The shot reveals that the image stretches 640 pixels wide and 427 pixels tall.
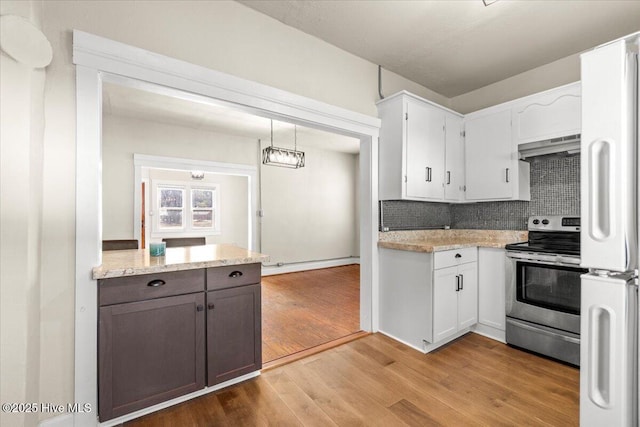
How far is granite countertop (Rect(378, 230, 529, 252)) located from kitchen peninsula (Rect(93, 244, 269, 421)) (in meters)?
1.35

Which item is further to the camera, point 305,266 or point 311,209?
point 311,209

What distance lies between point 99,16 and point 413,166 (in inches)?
102

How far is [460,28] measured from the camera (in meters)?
2.40

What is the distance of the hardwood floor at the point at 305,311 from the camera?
2754 mm

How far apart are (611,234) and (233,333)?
2.00 metres

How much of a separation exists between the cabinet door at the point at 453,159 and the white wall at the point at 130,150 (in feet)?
11.8

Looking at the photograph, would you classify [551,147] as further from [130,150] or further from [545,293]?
[130,150]

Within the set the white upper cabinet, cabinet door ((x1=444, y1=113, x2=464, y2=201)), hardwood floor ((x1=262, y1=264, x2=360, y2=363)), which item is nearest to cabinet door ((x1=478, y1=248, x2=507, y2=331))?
cabinet door ((x1=444, y1=113, x2=464, y2=201))

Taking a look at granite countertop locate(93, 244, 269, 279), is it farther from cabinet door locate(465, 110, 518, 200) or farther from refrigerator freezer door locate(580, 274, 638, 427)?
cabinet door locate(465, 110, 518, 200)

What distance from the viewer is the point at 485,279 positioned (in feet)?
9.30

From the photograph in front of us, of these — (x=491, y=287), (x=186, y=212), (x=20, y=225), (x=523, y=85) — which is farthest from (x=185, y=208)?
(x=523, y=85)

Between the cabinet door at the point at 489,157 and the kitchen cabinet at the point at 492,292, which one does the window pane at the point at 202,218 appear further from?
the kitchen cabinet at the point at 492,292

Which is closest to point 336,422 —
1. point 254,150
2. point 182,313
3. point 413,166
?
point 182,313

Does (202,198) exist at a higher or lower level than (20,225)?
higher
